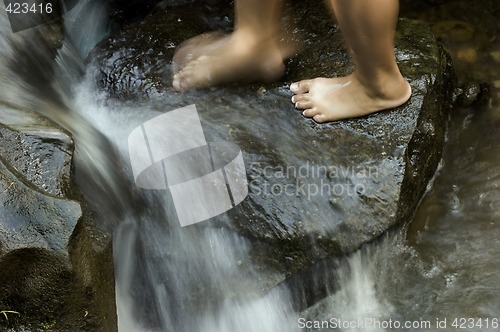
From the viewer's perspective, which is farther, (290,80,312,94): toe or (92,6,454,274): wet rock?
(290,80,312,94): toe

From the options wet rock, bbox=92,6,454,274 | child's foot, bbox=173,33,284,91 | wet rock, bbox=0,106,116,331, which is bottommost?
wet rock, bbox=92,6,454,274

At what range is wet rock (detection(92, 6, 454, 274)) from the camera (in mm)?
2252

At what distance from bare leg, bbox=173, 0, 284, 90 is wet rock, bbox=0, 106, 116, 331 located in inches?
32.7

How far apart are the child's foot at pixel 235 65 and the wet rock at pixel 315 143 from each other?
0.14 feet

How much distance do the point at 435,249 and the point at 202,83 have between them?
115 cm

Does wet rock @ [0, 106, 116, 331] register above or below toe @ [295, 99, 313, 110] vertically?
above

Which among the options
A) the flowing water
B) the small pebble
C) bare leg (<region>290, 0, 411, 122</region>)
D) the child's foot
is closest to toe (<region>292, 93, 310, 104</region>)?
bare leg (<region>290, 0, 411, 122</region>)

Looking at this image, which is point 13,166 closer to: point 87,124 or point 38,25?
point 87,124

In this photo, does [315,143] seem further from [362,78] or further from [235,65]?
[235,65]

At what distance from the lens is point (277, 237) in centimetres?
223

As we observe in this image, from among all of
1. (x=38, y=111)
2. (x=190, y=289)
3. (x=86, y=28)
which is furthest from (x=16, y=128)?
(x=86, y=28)

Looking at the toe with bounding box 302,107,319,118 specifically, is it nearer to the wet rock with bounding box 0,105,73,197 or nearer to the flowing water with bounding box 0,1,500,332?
the flowing water with bounding box 0,1,500,332

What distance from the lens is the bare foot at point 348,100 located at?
239cm

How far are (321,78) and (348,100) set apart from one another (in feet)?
0.58
